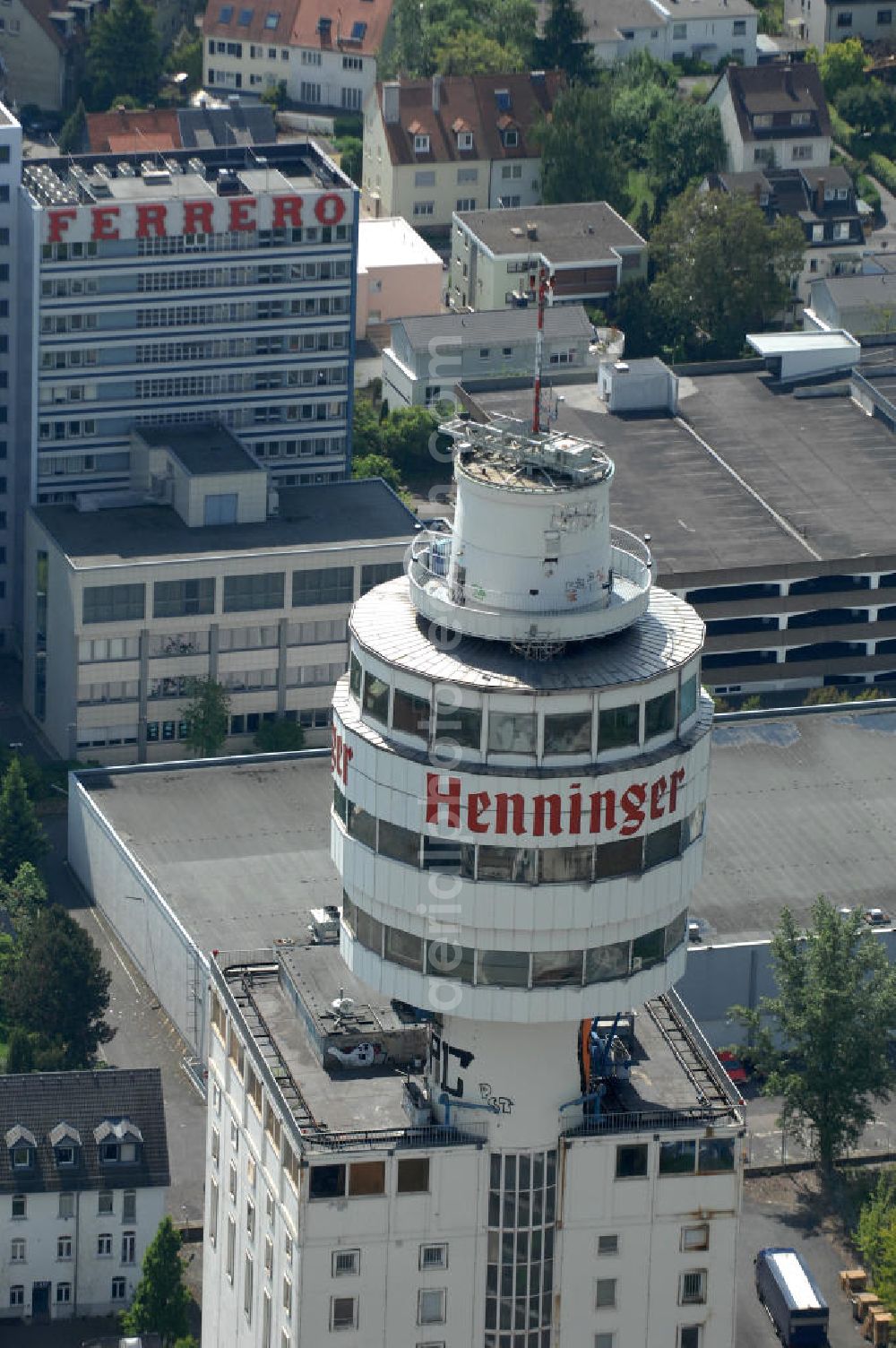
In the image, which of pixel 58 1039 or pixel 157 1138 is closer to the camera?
pixel 157 1138

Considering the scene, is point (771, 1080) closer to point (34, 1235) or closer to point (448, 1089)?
point (34, 1235)

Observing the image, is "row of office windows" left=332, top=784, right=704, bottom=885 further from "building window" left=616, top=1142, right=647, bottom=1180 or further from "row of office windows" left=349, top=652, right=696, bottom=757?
"building window" left=616, top=1142, right=647, bottom=1180

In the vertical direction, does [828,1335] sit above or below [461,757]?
below

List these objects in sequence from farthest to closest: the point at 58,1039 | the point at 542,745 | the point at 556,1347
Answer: the point at 58,1039 → the point at 556,1347 → the point at 542,745

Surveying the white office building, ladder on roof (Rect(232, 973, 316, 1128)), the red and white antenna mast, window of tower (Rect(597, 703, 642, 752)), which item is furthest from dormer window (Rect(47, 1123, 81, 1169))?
the red and white antenna mast

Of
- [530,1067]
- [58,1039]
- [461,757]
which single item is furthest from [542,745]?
[58,1039]
